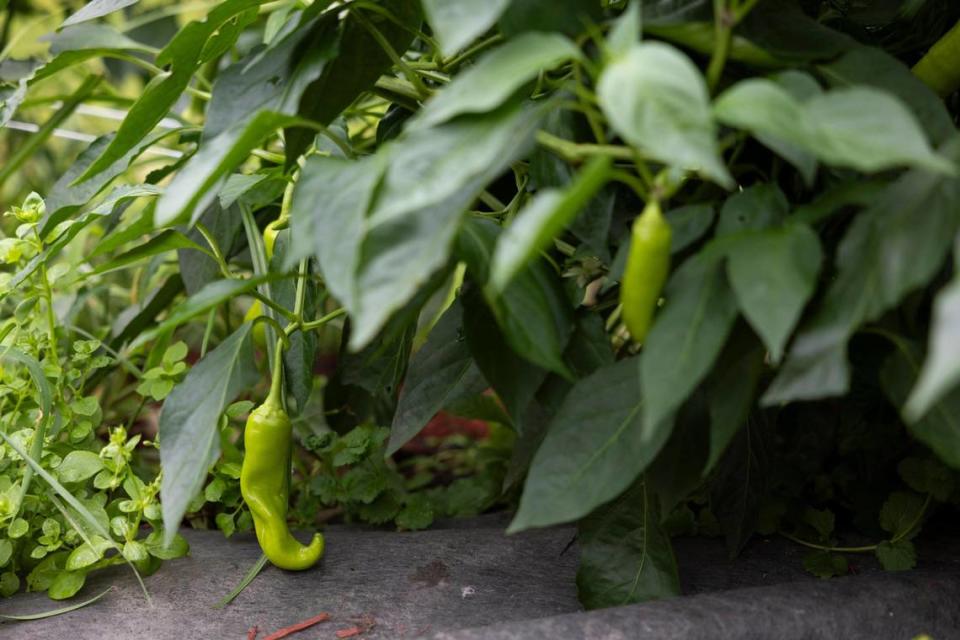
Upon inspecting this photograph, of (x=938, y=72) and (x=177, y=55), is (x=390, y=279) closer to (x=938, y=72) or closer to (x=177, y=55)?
(x=177, y=55)

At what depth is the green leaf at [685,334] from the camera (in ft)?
1.76

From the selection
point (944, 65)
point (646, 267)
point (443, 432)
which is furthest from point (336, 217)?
point (443, 432)

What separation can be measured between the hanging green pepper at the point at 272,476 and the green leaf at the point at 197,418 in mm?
80

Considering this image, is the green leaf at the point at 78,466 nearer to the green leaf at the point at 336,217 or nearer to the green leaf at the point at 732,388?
the green leaf at the point at 336,217

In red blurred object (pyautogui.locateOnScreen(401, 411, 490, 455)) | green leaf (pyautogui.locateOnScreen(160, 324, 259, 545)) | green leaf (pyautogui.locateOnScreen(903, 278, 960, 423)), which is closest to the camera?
green leaf (pyautogui.locateOnScreen(903, 278, 960, 423))

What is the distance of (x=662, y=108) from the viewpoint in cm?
49

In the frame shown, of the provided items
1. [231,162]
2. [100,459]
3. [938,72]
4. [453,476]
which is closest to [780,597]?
[938,72]

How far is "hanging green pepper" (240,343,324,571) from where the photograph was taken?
2.89 ft

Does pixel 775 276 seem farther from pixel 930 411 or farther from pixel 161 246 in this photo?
pixel 161 246

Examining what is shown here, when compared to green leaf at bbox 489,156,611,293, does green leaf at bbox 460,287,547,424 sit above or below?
below

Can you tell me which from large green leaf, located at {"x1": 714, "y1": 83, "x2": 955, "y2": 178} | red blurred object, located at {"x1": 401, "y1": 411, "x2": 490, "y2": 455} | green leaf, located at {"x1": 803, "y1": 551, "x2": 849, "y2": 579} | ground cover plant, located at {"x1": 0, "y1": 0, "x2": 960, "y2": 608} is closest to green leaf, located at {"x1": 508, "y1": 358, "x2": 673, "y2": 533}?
ground cover plant, located at {"x1": 0, "y1": 0, "x2": 960, "y2": 608}

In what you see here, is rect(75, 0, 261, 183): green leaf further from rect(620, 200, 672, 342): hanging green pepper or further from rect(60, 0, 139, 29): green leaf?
rect(620, 200, 672, 342): hanging green pepper

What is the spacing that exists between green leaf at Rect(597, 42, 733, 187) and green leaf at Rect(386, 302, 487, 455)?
403 millimetres

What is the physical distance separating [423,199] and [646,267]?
0.16 m
